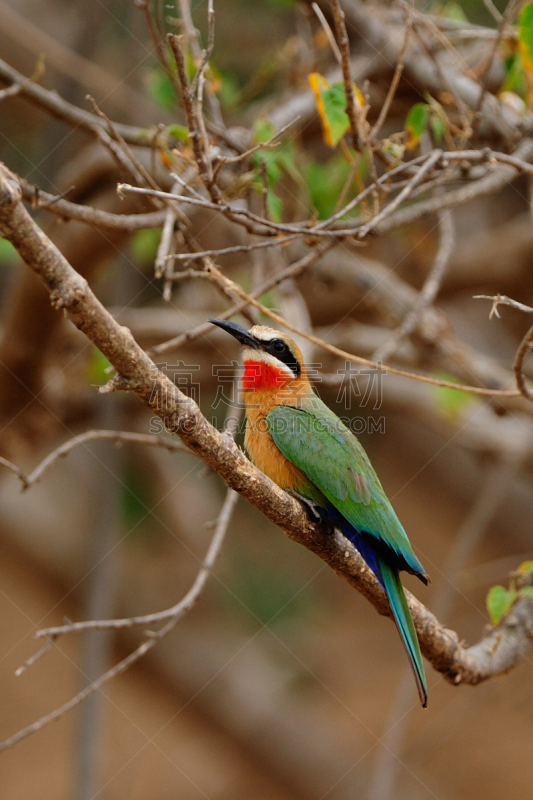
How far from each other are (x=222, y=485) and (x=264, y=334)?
393 centimetres

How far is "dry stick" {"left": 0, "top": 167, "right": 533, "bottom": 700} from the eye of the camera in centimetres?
151

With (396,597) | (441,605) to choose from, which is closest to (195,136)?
(396,597)

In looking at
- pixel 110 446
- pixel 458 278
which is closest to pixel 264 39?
pixel 458 278

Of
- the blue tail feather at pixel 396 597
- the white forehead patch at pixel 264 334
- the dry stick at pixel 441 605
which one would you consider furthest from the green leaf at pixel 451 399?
the blue tail feather at pixel 396 597

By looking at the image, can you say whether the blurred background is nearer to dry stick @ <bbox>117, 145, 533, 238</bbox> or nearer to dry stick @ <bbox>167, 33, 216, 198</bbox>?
dry stick @ <bbox>117, 145, 533, 238</bbox>

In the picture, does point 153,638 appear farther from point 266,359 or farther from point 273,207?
point 273,207

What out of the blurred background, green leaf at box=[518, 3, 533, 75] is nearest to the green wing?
the blurred background

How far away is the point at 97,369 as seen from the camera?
4.64m

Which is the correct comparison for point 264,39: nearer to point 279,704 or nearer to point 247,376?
point 247,376

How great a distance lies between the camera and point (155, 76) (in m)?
4.55

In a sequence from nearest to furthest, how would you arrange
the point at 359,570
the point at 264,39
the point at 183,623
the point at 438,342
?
the point at 359,570, the point at 438,342, the point at 264,39, the point at 183,623

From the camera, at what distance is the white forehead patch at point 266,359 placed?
318 cm

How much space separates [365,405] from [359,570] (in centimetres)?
356

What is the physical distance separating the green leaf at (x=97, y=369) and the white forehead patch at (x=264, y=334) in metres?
1.57
